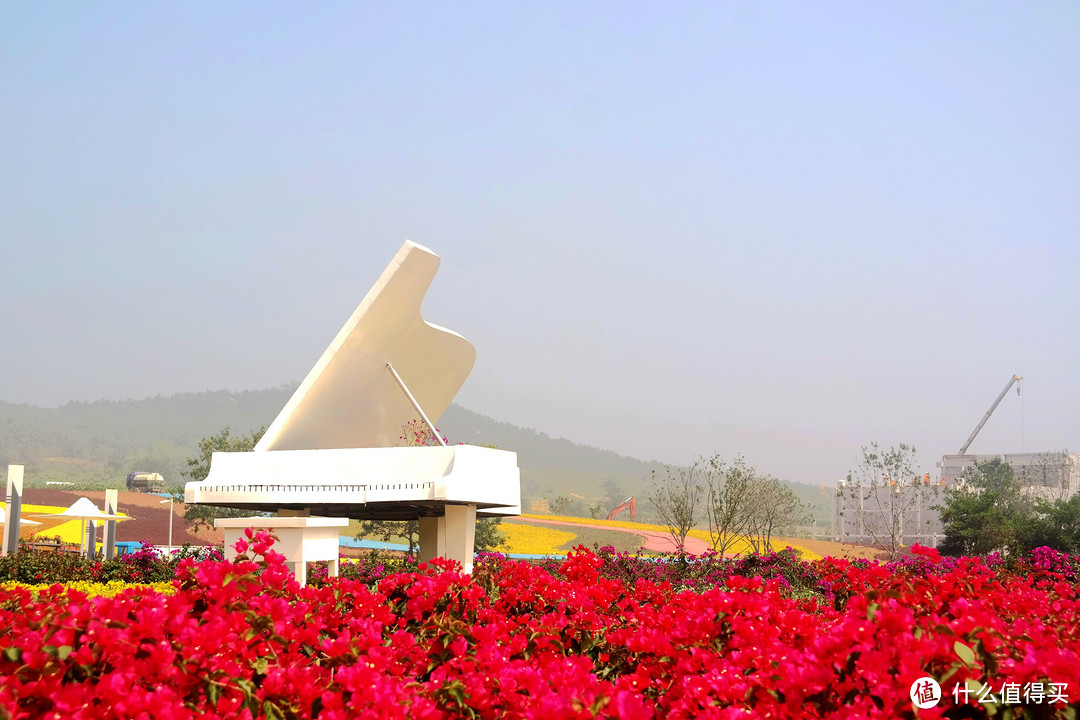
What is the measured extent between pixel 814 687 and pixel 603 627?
198 centimetres

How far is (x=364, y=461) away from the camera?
1176cm

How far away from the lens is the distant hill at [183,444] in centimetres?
12625

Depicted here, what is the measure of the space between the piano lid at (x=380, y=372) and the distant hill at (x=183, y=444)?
90877mm

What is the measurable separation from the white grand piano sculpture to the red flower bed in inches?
261

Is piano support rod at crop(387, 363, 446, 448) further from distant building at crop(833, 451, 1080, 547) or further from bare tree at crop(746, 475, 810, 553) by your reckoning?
distant building at crop(833, 451, 1080, 547)

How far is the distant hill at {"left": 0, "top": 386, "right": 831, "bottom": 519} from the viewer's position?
126 meters

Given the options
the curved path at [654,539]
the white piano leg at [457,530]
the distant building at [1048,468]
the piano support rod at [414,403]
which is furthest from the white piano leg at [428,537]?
the distant building at [1048,468]

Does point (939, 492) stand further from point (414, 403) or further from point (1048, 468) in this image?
point (414, 403)

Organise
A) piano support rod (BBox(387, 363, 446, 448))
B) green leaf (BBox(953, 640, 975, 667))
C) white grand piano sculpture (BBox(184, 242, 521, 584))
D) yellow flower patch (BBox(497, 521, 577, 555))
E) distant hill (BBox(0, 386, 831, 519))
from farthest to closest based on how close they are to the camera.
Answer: distant hill (BBox(0, 386, 831, 519))
yellow flower patch (BBox(497, 521, 577, 555))
piano support rod (BBox(387, 363, 446, 448))
white grand piano sculpture (BBox(184, 242, 521, 584))
green leaf (BBox(953, 640, 975, 667))

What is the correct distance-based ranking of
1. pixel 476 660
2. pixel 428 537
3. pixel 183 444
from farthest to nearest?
pixel 183 444 < pixel 428 537 < pixel 476 660

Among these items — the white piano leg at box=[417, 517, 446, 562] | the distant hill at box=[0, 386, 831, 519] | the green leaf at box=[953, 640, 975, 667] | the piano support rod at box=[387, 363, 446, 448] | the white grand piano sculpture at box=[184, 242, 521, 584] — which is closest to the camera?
the green leaf at box=[953, 640, 975, 667]

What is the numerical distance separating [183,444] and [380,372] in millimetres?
142536

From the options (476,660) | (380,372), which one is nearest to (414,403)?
(380,372)

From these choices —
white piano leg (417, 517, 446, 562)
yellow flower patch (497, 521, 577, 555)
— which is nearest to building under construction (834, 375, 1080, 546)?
yellow flower patch (497, 521, 577, 555)
